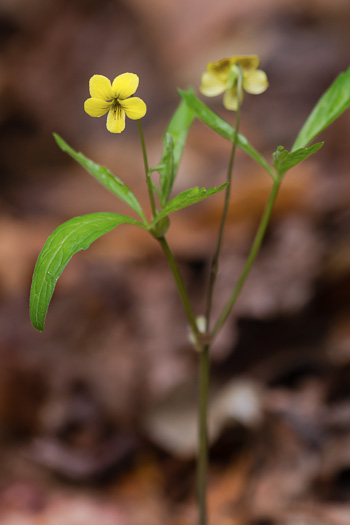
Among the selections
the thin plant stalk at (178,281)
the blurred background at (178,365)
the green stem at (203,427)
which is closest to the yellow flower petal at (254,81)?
the thin plant stalk at (178,281)

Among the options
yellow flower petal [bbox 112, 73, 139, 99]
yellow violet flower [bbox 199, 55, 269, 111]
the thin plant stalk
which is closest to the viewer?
yellow flower petal [bbox 112, 73, 139, 99]

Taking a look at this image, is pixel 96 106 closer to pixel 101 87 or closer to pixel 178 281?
pixel 101 87

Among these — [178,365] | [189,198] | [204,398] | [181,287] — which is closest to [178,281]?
[181,287]

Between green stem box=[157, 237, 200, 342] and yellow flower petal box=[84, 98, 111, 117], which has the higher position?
yellow flower petal box=[84, 98, 111, 117]

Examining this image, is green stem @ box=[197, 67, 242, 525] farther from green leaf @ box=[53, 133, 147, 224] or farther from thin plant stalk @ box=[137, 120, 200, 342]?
green leaf @ box=[53, 133, 147, 224]

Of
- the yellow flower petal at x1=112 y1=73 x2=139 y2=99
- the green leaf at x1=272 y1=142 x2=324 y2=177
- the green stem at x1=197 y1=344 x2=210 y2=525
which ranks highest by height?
the yellow flower petal at x1=112 y1=73 x2=139 y2=99

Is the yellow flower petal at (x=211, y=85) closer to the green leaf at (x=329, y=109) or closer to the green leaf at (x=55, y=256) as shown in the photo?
the green leaf at (x=329, y=109)

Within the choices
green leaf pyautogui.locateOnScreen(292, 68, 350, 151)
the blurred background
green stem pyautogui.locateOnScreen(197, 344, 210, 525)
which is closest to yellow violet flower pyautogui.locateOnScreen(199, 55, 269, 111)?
green leaf pyautogui.locateOnScreen(292, 68, 350, 151)

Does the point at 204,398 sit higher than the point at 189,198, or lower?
lower
